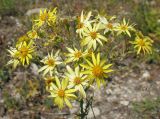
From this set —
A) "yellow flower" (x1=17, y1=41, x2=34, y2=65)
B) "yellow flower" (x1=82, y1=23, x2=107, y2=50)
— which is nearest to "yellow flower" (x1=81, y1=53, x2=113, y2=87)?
"yellow flower" (x1=82, y1=23, x2=107, y2=50)

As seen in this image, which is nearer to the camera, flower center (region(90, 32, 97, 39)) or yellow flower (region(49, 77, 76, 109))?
yellow flower (region(49, 77, 76, 109))

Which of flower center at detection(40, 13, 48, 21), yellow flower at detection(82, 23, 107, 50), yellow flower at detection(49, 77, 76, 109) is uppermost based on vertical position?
flower center at detection(40, 13, 48, 21)

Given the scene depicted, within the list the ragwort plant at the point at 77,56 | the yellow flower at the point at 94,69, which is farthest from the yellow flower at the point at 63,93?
the yellow flower at the point at 94,69

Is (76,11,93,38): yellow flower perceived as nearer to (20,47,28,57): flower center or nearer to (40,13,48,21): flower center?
(40,13,48,21): flower center

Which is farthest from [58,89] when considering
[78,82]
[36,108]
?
[36,108]

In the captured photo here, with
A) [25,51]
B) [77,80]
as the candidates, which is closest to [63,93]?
[77,80]

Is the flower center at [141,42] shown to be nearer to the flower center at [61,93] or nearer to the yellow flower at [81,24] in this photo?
the yellow flower at [81,24]
